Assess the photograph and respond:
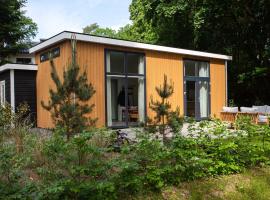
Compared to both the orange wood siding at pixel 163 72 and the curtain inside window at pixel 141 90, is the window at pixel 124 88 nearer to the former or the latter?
the curtain inside window at pixel 141 90

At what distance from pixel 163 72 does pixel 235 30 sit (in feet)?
29.2

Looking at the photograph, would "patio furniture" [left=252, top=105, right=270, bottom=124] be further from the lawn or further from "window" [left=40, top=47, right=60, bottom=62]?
"window" [left=40, top=47, right=60, bottom=62]

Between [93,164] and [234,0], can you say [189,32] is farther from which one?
[93,164]

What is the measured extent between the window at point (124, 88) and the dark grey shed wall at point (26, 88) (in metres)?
3.28

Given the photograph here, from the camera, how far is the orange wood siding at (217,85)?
15.6 m

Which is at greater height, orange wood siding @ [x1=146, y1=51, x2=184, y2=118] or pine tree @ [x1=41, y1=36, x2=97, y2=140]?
orange wood siding @ [x1=146, y1=51, x2=184, y2=118]

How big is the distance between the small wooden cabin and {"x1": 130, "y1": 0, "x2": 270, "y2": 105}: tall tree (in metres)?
3.32

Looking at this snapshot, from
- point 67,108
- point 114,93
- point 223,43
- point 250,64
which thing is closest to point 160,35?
point 223,43

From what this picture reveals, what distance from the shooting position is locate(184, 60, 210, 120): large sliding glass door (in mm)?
14477

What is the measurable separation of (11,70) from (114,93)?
4032 mm


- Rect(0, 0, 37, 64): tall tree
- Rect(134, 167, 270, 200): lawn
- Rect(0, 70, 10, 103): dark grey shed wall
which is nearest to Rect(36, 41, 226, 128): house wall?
Rect(0, 70, 10, 103): dark grey shed wall

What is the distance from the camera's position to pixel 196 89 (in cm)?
1482

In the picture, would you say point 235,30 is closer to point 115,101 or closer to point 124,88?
point 124,88

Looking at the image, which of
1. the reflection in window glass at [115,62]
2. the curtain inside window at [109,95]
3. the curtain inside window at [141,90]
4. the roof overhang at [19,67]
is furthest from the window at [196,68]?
the roof overhang at [19,67]
